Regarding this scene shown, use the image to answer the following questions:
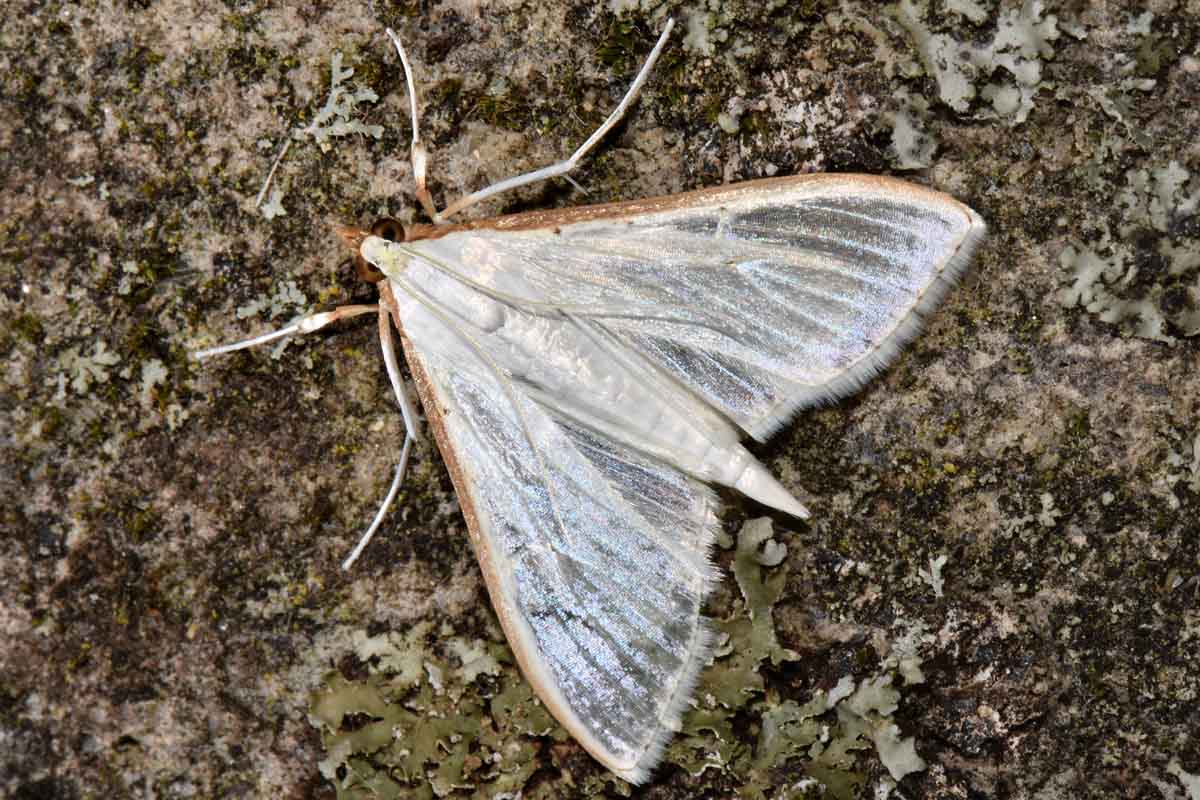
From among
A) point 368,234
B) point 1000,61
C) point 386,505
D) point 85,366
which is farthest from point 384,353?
point 1000,61

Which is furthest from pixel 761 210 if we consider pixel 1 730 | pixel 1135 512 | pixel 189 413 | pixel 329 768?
pixel 1 730

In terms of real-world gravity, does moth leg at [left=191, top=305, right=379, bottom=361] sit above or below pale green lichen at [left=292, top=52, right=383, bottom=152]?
below

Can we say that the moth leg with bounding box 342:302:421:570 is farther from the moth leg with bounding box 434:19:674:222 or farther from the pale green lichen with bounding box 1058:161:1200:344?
the pale green lichen with bounding box 1058:161:1200:344

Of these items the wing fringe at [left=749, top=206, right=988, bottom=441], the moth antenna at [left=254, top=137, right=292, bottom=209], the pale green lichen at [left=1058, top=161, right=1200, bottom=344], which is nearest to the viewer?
the wing fringe at [left=749, top=206, right=988, bottom=441]

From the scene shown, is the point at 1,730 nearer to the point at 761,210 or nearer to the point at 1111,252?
the point at 761,210

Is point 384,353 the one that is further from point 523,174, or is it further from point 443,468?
point 523,174

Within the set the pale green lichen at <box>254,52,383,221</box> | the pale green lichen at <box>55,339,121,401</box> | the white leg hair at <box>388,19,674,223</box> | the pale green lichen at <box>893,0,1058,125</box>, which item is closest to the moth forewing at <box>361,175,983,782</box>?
the white leg hair at <box>388,19,674,223</box>

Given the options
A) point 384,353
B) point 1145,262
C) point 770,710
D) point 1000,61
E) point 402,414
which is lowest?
point 770,710

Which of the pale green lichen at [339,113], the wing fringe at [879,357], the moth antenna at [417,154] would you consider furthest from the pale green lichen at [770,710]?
the pale green lichen at [339,113]
